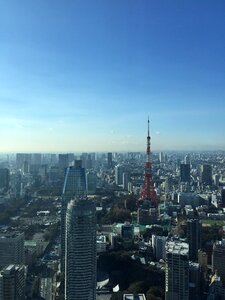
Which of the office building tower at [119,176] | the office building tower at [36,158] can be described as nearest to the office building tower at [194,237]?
the office building tower at [119,176]

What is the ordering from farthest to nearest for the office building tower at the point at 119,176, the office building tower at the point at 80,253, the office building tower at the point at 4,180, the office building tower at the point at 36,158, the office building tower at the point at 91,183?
the office building tower at the point at 36,158 → the office building tower at the point at 119,176 → the office building tower at the point at 4,180 → the office building tower at the point at 91,183 → the office building tower at the point at 80,253

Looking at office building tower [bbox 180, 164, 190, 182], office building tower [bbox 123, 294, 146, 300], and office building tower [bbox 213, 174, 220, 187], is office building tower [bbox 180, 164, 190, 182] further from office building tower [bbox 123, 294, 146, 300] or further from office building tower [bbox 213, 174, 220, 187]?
office building tower [bbox 123, 294, 146, 300]

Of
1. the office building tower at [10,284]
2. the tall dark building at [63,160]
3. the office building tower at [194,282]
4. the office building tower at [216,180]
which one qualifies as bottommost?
the office building tower at [194,282]

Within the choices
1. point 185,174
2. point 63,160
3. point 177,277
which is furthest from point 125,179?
point 177,277

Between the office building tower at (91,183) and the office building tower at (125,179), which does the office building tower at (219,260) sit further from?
the office building tower at (125,179)

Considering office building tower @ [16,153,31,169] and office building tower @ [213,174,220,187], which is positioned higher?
office building tower @ [16,153,31,169]

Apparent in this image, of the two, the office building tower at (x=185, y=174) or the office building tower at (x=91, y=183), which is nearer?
the office building tower at (x=91, y=183)

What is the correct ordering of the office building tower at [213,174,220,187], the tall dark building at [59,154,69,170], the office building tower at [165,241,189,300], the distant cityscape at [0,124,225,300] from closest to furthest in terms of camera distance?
the distant cityscape at [0,124,225,300] < the office building tower at [165,241,189,300] < the office building tower at [213,174,220,187] < the tall dark building at [59,154,69,170]

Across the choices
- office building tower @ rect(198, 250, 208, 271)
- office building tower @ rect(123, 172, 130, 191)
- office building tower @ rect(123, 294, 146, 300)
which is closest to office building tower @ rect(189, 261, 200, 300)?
office building tower @ rect(198, 250, 208, 271)

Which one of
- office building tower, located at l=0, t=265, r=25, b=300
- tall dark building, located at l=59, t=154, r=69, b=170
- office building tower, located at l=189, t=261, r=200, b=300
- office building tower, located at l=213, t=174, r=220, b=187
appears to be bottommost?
office building tower, located at l=189, t=261, r=200, b=300
